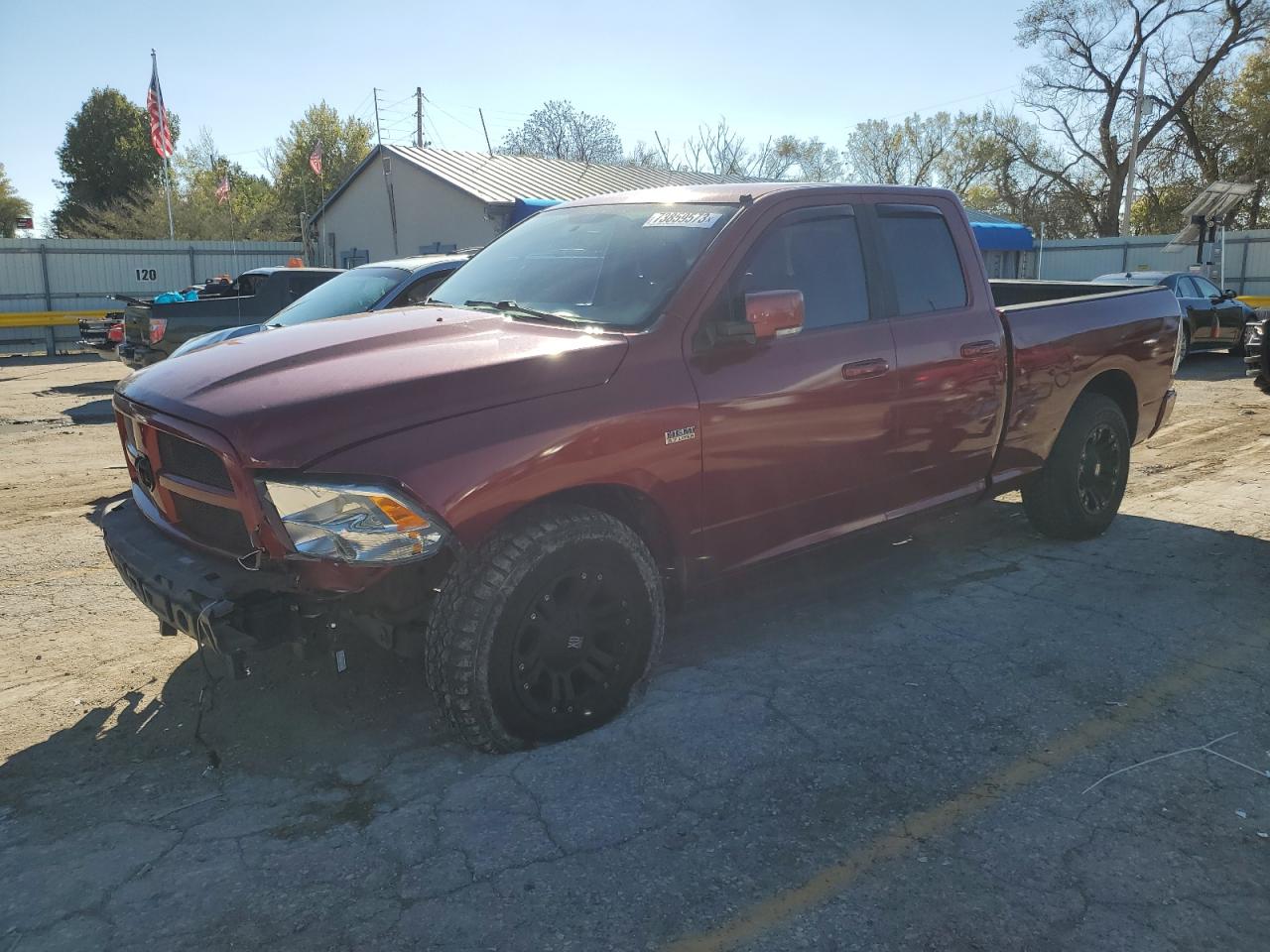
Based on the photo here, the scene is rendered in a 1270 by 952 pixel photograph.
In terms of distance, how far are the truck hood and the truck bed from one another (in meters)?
2.55

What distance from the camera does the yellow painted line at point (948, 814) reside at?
95.6 inches

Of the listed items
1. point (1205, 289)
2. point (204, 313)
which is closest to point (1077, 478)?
point (204, 313)

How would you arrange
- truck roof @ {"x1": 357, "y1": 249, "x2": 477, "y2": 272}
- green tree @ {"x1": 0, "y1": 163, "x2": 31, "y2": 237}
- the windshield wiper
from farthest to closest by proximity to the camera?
green tree @ {"x1": 0, "y1": 163, "x2": 31, "y2": 237} → truck roof @ {"x1": 357, "y1": 249, "x2": 477, "y2": 272} → the windshield wiper

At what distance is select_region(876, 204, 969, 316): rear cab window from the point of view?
4418 mm

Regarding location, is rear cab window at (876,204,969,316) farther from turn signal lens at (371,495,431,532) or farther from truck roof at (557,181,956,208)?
turn signal lens at (371,495,431,532)

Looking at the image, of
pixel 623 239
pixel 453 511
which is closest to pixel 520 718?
pixel 453 511

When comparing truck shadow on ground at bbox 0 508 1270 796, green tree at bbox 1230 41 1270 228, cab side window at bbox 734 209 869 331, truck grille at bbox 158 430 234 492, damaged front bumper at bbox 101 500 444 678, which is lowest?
truck shadow on ground at bbox 0 508 1270 796

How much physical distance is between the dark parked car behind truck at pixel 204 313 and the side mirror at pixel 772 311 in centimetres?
887

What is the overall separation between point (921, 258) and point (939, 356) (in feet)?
1.72

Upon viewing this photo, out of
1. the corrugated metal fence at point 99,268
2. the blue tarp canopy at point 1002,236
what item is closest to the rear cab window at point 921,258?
the blue tarp canopy at point 1002,236

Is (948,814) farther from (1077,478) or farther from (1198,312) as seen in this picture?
(1198,312)

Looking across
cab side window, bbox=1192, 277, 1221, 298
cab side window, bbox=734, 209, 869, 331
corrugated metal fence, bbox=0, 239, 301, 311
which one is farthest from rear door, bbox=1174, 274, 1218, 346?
corrugated metal fence, bbox=0, 239, 301, 311

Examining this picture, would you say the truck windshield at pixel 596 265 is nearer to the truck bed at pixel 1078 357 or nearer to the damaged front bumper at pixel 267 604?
the damaged front bumper at pixel 267 604

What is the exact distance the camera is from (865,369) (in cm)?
406
